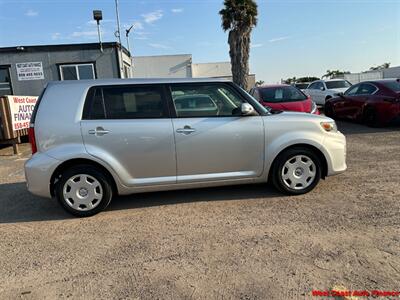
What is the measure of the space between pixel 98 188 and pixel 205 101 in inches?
72.0

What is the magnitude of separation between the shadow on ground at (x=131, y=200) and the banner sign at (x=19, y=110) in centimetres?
540

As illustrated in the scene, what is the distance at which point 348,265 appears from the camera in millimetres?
2994

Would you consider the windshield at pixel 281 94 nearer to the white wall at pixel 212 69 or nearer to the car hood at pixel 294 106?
the car hood at pixel 294 106

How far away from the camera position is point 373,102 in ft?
33.1

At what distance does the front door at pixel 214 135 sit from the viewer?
450 centimetres

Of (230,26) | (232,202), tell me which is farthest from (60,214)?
(230,26)

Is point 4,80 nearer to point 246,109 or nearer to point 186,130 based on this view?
point 186,130

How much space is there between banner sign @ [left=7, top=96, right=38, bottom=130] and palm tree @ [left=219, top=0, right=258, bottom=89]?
1487 centimetres

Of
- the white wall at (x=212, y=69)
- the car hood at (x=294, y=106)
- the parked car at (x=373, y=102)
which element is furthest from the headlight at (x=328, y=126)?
the white wall at (x=212, y=69)

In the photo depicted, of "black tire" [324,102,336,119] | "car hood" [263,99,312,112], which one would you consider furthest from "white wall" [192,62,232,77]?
"car hood" [263,99,312,112]

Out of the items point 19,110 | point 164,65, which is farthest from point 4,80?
point 164,65

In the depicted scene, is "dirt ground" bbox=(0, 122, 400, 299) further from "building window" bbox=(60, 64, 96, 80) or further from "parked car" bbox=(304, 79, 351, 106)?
"building window" bbox=(60, 64, 96, 80)

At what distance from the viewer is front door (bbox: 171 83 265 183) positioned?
450 cm

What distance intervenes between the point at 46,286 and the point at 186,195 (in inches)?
97.3
